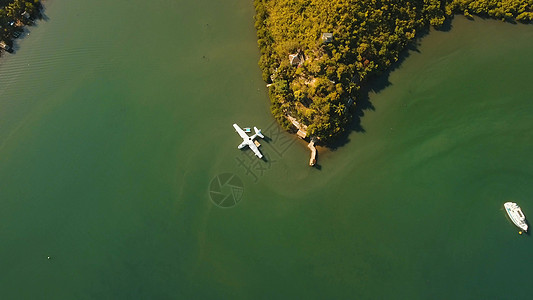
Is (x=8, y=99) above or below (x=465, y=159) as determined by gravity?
above

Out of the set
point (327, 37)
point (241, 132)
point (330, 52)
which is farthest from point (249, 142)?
point (327, 37)

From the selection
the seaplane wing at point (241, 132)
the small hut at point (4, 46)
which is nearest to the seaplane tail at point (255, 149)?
the seaplane wing at point (241, 132)

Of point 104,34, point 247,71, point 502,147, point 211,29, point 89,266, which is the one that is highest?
point 104,34

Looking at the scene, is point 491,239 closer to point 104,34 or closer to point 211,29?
point 211,29

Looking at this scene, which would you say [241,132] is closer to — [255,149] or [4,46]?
[255,149]

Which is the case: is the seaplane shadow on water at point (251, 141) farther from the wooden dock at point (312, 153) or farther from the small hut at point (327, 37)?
the small hut at point (327, 37)

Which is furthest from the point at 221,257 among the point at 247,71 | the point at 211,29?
the point at 211,29
